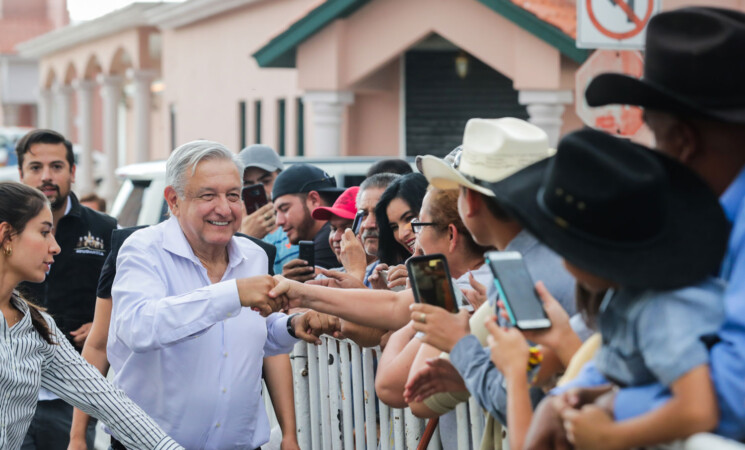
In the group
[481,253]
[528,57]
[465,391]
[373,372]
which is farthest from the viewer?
[528,57]

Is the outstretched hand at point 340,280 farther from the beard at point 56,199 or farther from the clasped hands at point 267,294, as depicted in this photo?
the beard at point 56,199

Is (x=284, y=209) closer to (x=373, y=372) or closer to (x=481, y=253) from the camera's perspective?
(x=373, y=372)

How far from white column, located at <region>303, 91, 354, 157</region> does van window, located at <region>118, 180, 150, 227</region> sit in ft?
25.0

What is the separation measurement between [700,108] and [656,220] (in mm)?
304

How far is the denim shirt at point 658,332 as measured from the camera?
2320 millimetres

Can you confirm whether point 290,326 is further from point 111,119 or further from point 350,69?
point 111,119

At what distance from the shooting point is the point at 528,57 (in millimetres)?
15227

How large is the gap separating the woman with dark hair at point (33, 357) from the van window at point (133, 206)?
5469 millimetres

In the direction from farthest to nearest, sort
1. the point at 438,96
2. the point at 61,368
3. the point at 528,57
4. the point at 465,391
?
1. the point at 438,96
2. the point at 528,57
3. the point at 61,368
4. the point at 465,391

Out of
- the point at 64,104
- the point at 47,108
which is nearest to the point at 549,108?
the point at 64,104

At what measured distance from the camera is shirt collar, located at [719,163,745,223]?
8.60ft

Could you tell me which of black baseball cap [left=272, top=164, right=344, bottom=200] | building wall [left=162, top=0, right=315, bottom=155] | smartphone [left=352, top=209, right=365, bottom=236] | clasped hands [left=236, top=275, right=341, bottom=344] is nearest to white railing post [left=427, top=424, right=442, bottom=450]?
clasped hands [left=236, top=275, right=341, bottom=344]

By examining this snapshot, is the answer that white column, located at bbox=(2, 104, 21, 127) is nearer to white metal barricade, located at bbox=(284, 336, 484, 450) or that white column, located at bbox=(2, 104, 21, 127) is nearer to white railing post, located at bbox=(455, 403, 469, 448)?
white metal barricade, located at bbox=(284, 336, 484, 450)

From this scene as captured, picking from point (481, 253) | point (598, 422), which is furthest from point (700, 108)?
point (481, 253)
